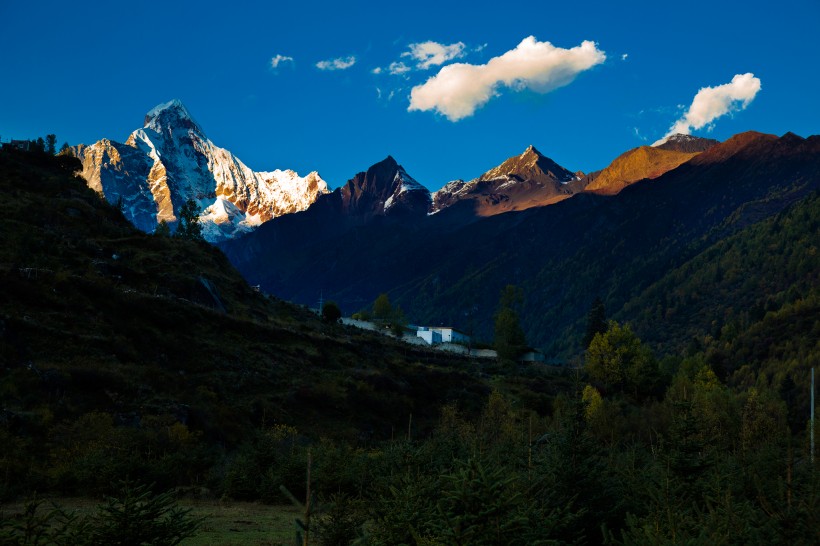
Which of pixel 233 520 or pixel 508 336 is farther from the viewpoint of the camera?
pixel 508 336

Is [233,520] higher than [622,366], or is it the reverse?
[622,366]

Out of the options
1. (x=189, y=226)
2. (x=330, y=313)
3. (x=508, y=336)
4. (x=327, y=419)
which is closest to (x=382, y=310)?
(x=508, y=336)

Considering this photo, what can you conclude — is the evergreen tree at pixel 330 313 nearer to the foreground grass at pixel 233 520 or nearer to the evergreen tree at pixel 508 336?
the evergreen tree at pixel 508 336

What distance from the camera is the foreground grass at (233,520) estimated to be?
67.8ft

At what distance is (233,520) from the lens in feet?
81.3

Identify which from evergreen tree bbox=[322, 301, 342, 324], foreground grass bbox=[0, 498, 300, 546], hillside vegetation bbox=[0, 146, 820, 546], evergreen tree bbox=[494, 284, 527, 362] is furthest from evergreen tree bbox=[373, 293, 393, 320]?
foreground grass bbox=[0, 498, 300, 546]

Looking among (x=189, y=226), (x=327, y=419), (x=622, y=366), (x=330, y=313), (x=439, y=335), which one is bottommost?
(x=327, y=419)

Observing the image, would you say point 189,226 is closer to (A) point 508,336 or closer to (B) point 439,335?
(A) point 508,336

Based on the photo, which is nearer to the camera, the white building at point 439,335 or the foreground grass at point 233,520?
the foreground grass at point 233,520

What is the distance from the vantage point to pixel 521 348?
131875 millimetres

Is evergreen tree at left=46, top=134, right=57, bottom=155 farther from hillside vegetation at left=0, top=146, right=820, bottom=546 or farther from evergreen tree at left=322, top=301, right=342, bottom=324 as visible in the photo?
evergreen tree at left=322, top=301, right=342, bottom=324

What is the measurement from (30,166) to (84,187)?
7.79 metres

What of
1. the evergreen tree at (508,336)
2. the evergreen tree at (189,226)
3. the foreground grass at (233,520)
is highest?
the evergreen tree at (189,226)

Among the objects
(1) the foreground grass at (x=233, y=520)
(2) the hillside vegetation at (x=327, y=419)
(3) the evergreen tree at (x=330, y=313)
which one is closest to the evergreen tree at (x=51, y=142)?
(2) the hillside vegetation at (x=327, y=419)
